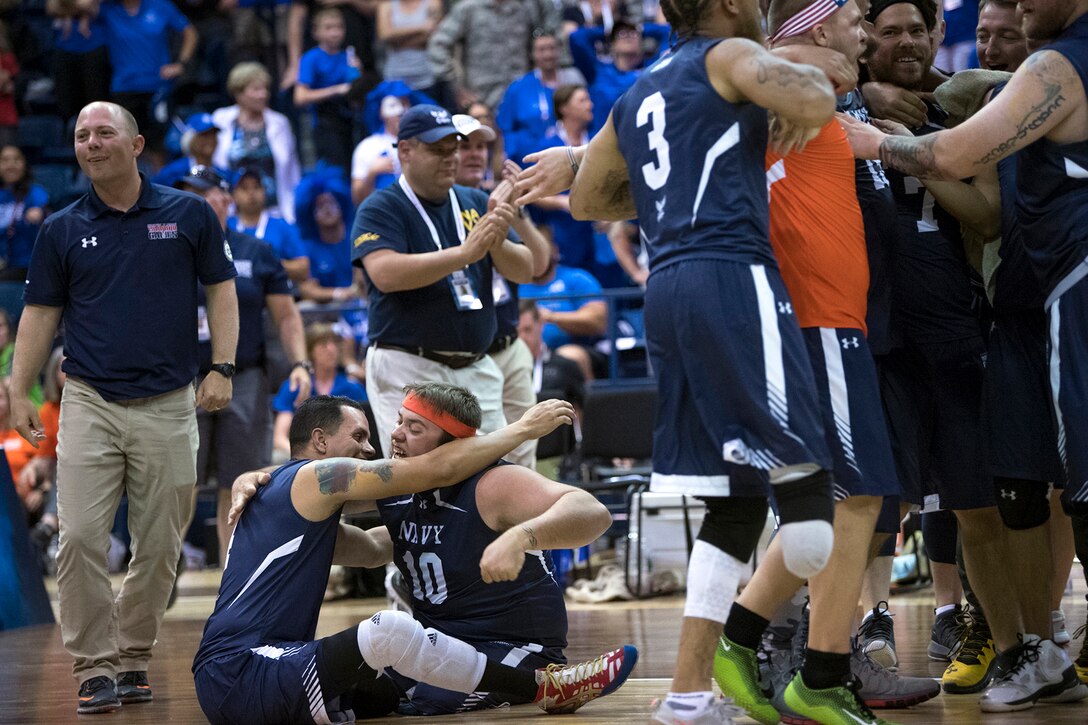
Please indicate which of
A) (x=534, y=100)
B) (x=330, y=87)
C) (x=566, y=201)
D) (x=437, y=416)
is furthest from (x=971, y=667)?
(x=330, y=87)

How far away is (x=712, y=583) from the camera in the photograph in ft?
11.0

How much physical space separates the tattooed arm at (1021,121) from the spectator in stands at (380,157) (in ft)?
27.5

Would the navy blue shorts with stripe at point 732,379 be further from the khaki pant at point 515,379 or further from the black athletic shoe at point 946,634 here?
the khaki pant at point 515,379

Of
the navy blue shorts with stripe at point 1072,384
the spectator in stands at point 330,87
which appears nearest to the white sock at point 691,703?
the navy blue shorts with stripe at point 1072,384

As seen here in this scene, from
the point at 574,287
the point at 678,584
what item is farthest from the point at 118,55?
the point at 678,584

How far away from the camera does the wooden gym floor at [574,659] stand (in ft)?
13.3

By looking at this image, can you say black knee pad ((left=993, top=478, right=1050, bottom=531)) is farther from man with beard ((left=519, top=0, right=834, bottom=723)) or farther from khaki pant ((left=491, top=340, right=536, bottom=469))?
khaki pant ((left=491, top=340, right=536, bottom=469))

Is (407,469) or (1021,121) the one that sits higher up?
(1021,121)

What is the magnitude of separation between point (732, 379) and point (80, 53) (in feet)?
40.7

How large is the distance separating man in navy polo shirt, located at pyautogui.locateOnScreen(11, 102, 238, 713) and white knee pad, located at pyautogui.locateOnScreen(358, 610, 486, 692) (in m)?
1.45

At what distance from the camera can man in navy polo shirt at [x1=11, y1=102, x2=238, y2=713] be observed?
503cm

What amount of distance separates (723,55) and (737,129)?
18 cm

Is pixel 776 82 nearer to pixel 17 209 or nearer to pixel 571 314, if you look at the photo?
pixel 571 314

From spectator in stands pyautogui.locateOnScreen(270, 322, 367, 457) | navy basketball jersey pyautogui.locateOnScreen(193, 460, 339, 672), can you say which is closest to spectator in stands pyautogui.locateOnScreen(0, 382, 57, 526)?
spectator in stands pyautogui.locateOnScreen(270, 322, 367, 457)
